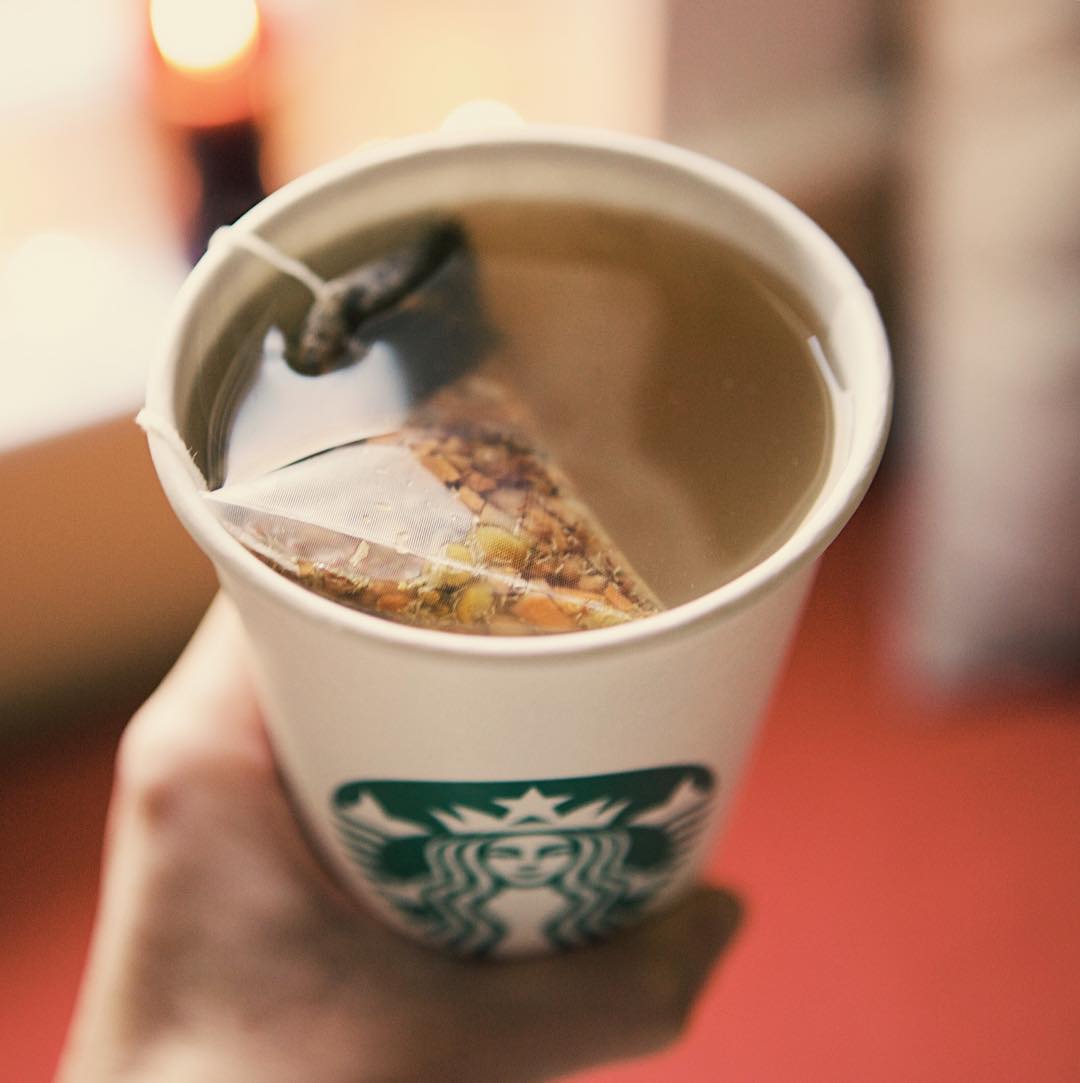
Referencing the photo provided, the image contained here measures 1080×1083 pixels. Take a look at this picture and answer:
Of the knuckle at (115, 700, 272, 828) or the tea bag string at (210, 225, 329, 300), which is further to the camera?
the knuckle at (115, 700, 272, 828)

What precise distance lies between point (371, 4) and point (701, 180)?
85 cm

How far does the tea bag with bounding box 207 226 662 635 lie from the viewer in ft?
1.69

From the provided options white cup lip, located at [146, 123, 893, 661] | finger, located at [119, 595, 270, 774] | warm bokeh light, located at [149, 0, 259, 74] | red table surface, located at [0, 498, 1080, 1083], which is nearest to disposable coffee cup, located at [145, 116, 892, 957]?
white cup lip, located at [146, 123, 893, 661]

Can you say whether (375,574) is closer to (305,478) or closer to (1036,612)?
(305,478)

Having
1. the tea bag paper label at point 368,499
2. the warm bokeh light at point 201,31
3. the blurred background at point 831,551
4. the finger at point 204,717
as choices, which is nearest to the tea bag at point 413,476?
the tea bag paper label at point 368,499

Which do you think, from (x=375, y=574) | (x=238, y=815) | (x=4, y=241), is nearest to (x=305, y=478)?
(x=375, y=574)

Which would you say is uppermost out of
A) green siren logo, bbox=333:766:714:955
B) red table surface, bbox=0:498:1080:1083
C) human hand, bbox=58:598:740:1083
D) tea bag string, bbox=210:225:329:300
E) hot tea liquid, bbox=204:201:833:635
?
tea bag string, bbox=210:225:329:300

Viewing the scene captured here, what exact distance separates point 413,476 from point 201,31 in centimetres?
91

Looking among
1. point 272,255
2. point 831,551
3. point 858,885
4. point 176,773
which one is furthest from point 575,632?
point 831,551

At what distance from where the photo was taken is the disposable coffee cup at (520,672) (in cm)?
49

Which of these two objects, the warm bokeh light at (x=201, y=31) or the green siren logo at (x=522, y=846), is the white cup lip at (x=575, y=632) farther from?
the warm bokeh light at (x=201, y=31)

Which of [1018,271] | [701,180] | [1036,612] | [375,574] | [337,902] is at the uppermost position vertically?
[701,180]

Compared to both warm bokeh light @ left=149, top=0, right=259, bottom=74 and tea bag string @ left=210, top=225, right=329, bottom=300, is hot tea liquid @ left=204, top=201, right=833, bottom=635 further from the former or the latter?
warm bokeh light @ left=149, top=0, right=259, bottom=74

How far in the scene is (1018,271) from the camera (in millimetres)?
1208
